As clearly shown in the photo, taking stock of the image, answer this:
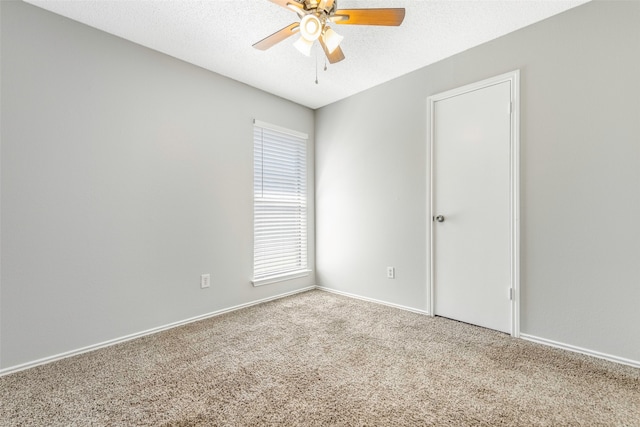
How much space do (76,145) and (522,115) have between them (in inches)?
132

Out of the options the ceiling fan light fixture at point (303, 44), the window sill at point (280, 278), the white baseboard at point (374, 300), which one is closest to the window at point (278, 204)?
the window sill at point (280, 278)

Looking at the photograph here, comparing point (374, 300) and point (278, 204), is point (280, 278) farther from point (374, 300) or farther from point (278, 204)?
point (374, 300)

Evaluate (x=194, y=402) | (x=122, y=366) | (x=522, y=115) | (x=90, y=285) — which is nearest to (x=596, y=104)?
(x=522, y=115)

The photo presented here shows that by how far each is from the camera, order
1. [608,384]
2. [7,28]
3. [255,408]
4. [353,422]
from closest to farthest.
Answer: [353,422] < [255,408] < [608,384] < [7,28]

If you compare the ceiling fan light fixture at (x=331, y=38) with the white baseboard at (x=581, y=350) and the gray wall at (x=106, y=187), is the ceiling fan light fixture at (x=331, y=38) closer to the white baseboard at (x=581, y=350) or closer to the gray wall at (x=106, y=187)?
A: the gray wall at (x=106, y=187)

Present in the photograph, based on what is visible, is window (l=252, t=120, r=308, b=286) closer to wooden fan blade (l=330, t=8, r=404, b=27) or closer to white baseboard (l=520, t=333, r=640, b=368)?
wooden fan blade (l=330, t=8, r=404, b=27)

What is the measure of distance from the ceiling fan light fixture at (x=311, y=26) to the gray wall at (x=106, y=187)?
155 cm

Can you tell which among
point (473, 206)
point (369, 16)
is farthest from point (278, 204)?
point (369, 16)

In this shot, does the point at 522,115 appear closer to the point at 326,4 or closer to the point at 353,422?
the point at 326,4

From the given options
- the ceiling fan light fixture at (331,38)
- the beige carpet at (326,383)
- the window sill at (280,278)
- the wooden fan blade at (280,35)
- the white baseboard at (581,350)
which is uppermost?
the wooden fan blade at (280,35)

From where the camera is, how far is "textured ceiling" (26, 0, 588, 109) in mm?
1949

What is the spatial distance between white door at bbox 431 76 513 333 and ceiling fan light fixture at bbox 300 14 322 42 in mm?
1592

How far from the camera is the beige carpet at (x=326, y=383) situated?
1412mm

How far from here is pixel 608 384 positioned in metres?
1.63
